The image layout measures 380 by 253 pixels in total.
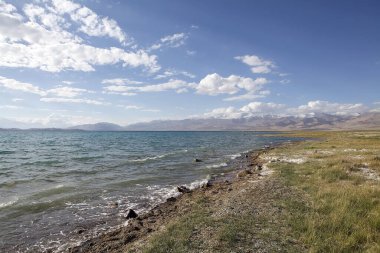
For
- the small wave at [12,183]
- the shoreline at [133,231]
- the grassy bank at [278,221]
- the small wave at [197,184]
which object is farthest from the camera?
the small wave at [12,183]

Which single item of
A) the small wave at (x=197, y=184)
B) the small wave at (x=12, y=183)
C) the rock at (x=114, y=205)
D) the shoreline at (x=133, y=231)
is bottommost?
the small wave at (x=197, y=184)

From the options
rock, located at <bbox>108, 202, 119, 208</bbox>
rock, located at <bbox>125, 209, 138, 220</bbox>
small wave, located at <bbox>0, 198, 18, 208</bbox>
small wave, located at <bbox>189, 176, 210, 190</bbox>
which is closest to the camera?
rock, located at <bbox>125, 209, 138, 220</bbox>

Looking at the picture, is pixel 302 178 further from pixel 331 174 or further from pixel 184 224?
pixel 184 224

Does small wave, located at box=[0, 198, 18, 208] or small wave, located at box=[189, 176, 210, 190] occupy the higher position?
small wave, located at box=[0, 198, 18, 208]

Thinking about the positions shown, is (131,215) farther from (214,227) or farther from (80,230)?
(214,227)

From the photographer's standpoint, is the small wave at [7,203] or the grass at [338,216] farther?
the small wave at [7,203]

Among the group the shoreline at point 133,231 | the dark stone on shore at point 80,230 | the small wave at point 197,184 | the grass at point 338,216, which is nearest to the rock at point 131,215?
the shoreline at point 133,231

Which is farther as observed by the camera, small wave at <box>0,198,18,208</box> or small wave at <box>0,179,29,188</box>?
small wave at <box>0,179,29,188</box>

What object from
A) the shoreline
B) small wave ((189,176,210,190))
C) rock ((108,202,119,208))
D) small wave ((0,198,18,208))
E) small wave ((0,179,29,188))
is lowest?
small wave ((189,176,210,190))

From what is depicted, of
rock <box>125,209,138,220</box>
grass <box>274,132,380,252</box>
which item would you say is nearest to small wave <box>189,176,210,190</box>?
grass <box>274,132,380,252</box>

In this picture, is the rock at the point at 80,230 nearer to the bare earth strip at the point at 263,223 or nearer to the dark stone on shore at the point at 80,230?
the dark stone on shore at the point at 80,230

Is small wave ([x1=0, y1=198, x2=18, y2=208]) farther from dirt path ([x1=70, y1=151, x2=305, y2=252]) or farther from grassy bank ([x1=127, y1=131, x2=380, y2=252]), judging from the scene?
grassy bank ([x1=127, y1=131, x2=380, y2=252])

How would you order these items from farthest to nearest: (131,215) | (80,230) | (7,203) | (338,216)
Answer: (7,203), (131,215), (80,230), (338,216)

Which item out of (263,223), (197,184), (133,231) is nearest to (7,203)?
(133,231)
